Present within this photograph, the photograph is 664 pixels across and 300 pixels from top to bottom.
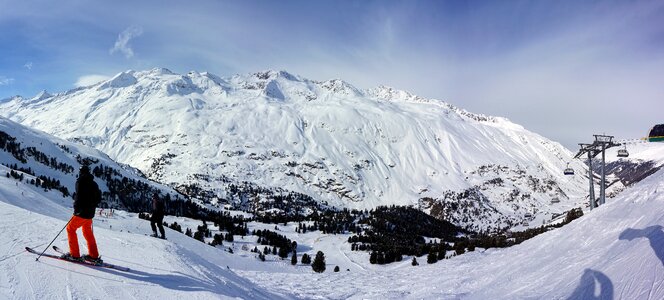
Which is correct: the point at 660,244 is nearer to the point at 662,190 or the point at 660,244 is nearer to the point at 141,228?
the point at 662,190

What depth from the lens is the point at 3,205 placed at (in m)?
19.4

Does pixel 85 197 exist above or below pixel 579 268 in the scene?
above

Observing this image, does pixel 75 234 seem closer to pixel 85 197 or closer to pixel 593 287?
pixel 85 197

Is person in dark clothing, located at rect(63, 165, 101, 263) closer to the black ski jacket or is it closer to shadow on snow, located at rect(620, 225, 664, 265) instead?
the black ski jacket

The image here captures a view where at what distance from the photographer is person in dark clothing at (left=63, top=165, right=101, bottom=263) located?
464 inches

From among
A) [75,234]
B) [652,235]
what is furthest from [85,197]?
[652,235]

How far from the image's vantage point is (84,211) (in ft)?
39.1

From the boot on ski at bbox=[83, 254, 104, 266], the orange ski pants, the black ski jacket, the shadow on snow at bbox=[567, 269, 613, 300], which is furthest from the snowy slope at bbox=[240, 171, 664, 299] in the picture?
the black ski jacket

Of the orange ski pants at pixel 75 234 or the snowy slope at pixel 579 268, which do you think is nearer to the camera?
the snowy slope at pixel 579 268

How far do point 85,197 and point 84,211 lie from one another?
0.42 meters

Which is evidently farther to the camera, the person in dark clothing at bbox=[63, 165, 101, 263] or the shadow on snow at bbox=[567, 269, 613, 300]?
the person in dark clothing at bbox=[63, 165, 101, 263]

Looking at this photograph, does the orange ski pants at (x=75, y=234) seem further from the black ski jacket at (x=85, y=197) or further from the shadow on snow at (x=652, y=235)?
the shadow on snow at (x=652, y=235)

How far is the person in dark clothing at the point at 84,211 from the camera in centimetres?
1177

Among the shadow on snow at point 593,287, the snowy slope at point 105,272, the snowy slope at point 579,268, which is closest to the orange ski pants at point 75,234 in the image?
the snowy slope at point 105,272
